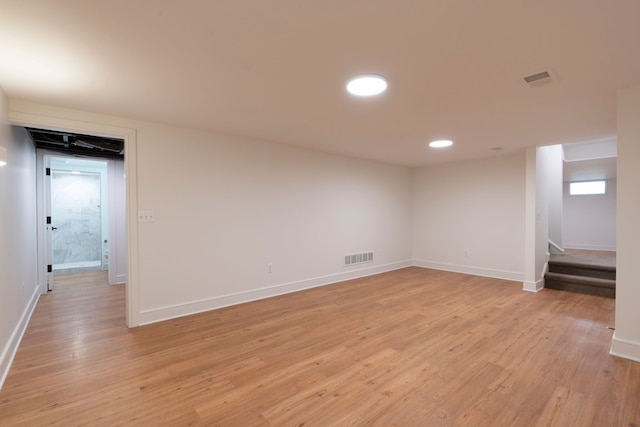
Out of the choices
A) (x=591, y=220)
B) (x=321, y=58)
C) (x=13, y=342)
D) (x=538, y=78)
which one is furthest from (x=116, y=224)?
(x=591, y=220)

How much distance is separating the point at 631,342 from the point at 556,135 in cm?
270

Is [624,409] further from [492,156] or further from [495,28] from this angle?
[492,156]

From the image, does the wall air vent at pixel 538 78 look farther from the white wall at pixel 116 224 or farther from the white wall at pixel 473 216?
the white wall at pixel 116 224

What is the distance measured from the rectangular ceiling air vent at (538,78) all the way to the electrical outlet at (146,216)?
3.97 m

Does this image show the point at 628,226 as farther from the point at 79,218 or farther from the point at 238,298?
the point at 79,218

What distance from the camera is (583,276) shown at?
4.81 m

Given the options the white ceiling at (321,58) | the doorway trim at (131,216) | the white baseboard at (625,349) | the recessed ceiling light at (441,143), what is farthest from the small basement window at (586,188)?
the doorway trim at (131,216)

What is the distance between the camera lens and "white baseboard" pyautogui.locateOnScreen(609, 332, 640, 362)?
2.51 meters

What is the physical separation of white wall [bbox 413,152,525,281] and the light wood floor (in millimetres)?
1711

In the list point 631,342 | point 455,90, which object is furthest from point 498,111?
point 631,342

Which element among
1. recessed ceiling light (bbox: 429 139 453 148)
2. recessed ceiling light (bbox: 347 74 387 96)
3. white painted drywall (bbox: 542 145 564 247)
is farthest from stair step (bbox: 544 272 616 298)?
recessed ceiling light (bbox: 347 74 387 96)

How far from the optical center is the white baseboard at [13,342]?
7.45 ft

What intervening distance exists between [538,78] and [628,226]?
5.15 ft

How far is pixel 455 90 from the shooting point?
2.49m
